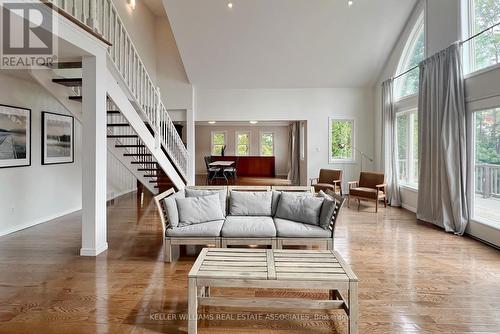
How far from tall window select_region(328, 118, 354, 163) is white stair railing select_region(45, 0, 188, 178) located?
448 cm

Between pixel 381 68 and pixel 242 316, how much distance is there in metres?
7.54

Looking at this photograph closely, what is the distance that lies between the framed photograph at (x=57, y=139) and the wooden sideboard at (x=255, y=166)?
8039 mm

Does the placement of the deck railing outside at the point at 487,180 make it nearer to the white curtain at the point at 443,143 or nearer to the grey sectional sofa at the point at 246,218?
the white curtain at the point at 443,143

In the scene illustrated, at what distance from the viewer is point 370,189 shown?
22.8 feet

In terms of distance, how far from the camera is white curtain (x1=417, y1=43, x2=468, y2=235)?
4930mm

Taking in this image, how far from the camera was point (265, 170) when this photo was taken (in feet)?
46.6

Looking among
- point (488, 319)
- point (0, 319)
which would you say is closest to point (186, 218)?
point (0, 319)

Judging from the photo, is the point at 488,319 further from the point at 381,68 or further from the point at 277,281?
the point at 381,68

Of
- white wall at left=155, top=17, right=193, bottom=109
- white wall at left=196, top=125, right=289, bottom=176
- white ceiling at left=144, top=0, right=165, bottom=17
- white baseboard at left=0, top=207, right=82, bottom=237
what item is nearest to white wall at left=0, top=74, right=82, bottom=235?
white baseboard at left=0, top=207, right=82, bottom=237

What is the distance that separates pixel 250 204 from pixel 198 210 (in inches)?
28.0

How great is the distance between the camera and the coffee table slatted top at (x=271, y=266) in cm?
223

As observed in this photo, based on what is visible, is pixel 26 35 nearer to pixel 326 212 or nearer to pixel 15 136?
pixel 15 136

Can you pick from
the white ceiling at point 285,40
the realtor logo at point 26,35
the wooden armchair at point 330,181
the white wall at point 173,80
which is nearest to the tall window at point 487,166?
the wooden armchair at point 330,181

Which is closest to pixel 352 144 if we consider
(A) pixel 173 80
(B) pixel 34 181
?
(A) pixel 173 80
